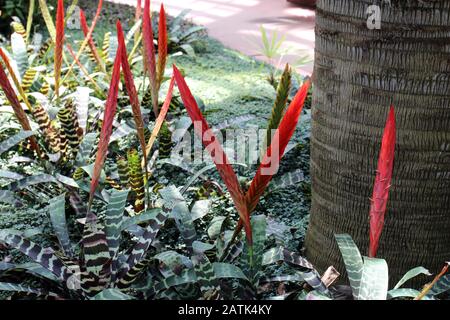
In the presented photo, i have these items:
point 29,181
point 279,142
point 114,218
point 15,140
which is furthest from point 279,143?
point 15,140

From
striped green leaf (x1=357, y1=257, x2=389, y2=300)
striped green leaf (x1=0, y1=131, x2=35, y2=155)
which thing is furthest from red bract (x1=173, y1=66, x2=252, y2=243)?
striped green leaf (x1=0, y1=131, x2=35, y2=155)

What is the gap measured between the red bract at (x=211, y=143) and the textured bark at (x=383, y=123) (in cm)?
36

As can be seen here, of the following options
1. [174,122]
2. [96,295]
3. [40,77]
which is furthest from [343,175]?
[40,77]

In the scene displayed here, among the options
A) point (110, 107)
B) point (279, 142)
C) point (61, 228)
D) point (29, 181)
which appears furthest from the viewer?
point (29, 181)

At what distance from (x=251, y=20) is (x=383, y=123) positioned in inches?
176

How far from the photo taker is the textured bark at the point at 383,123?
65.4 inches

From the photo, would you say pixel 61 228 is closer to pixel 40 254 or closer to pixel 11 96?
pixel 40 254

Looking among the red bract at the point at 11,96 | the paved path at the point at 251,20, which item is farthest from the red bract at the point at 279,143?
the paved path at the point at 251,20

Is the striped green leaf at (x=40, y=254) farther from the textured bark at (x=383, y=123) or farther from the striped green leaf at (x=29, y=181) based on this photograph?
the textured bark at (x=383, y=123)

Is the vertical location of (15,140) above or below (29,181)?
above

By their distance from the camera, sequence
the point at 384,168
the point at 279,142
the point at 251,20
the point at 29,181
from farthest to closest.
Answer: the point at 251,20 → the point at 29,181 → the point at 279,142 → the point at 384,168

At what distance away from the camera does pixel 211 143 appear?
1.39m

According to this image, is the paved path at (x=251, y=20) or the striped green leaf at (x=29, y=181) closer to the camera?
the striped green leaf at (x=29, y=181)

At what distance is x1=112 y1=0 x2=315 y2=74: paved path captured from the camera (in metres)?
5.12
